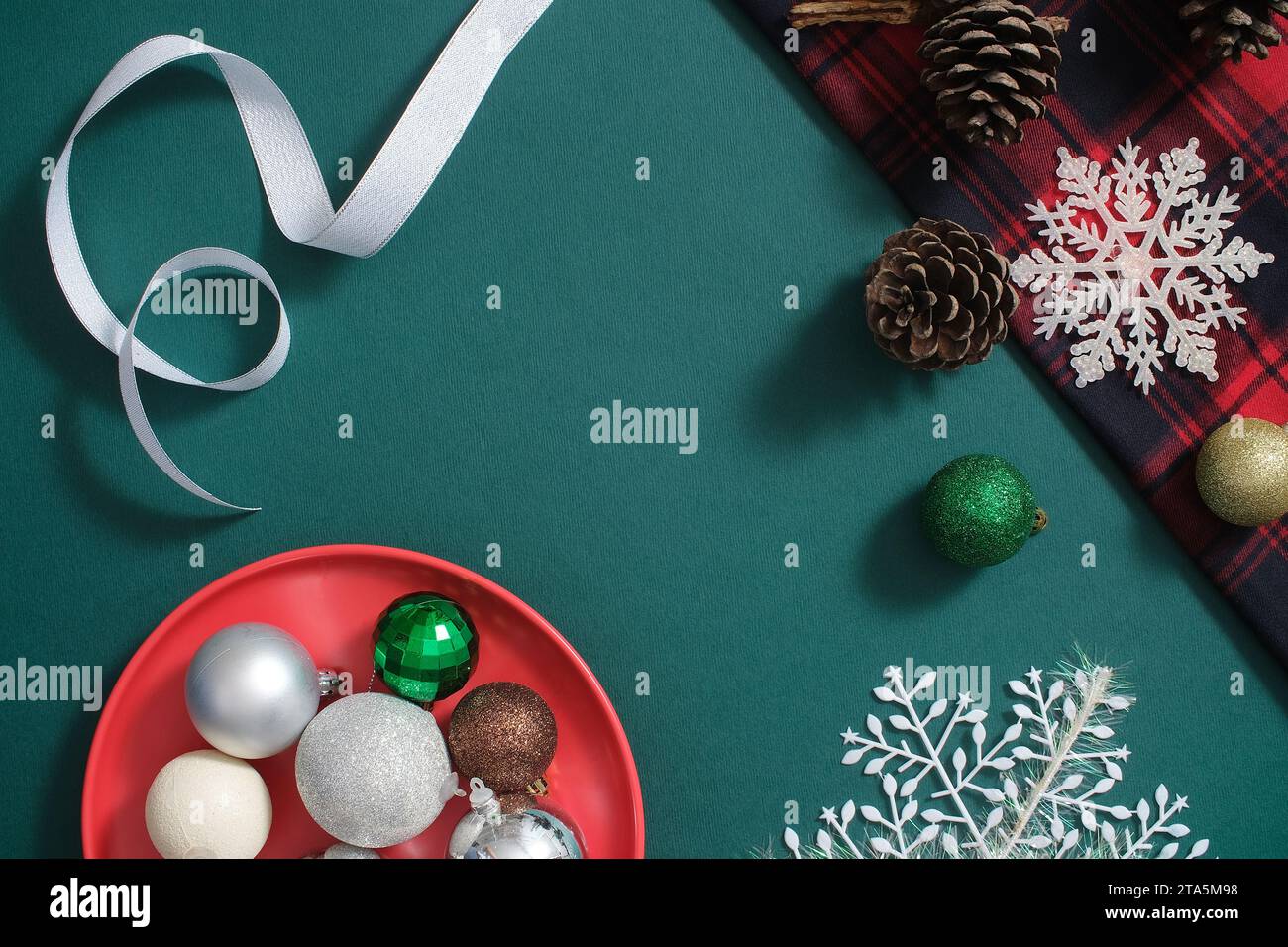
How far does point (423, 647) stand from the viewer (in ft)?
2.42

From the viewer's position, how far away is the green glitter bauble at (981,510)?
790 mm

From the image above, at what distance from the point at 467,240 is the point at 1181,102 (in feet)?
2.14

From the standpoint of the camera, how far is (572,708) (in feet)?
2.68

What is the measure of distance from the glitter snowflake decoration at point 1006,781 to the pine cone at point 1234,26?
0.55m

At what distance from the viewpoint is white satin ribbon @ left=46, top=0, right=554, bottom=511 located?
799 mm

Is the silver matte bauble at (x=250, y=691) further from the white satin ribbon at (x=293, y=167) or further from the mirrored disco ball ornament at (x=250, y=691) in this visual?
the white satin ribbon at (x=293, y=167)

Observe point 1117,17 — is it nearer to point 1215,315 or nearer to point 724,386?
point 1215,315

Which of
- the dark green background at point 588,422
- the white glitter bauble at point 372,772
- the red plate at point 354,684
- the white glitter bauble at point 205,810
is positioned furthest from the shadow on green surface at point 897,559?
the white glitter bauble at point 205,810

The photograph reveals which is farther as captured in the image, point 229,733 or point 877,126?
point 877,126

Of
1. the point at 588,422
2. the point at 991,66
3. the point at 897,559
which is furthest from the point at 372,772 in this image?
the point at 991,66

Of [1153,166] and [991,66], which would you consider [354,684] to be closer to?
[991,66]

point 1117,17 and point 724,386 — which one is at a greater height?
point 1117,17
